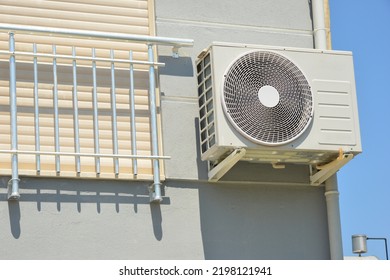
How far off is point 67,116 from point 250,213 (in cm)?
162

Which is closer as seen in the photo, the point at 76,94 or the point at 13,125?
the point at 13,125

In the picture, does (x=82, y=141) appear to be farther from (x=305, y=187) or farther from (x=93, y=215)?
(x=305, y=187)

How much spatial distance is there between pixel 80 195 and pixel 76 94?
779mm

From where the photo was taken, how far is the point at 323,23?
949cm

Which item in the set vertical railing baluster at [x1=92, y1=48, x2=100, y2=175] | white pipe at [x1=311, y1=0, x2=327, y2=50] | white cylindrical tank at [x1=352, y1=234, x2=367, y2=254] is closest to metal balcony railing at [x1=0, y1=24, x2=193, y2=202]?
vertical railing baluster at [x1=92, y1=48, x2=100, y2=175]

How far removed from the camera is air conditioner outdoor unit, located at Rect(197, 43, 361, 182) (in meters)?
8.48

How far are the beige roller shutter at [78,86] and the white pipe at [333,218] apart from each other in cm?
Answer: 150

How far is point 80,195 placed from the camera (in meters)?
8.45

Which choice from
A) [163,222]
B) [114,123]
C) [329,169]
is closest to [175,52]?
[114,123]

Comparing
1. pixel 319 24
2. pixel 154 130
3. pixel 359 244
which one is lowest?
pixel 359 244

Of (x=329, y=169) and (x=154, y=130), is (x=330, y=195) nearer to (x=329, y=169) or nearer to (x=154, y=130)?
(x=329, y=169)

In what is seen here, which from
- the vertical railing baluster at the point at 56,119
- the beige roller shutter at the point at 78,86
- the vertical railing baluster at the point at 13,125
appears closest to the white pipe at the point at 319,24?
the beige roller shutter at the point at 78,86

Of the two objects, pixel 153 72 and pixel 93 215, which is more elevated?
pixel 153 72
